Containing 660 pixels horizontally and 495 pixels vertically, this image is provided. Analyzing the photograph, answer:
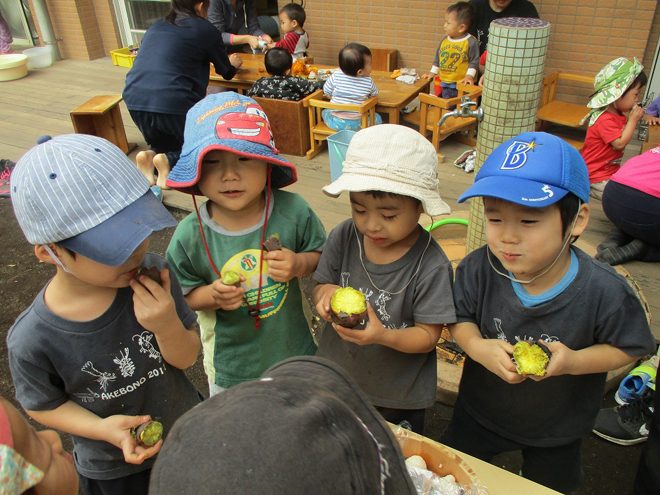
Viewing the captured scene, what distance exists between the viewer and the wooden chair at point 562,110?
17.4 feet

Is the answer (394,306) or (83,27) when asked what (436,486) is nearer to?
(394,306)

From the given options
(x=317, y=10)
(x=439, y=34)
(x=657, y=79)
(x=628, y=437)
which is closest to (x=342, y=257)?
(x=628, y=437)

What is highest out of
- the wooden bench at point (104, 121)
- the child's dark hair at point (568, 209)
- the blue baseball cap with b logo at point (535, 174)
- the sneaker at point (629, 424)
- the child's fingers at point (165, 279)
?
the blue baseball cap with b logo at point (535, 174)

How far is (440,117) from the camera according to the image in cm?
549

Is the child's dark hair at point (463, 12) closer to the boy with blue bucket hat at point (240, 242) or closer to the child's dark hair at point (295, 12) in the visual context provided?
the child's dark hair at point (295, 12)

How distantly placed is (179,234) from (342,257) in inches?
24.6

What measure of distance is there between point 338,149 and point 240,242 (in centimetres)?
276

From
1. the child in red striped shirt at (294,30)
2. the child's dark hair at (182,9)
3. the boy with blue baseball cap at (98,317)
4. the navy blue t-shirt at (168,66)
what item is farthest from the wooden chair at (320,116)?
the boy with blue baseball cap at (98,317)

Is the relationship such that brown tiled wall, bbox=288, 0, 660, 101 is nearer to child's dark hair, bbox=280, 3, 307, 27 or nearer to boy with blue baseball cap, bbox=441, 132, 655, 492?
child's dark hair, bbox=280, 3, 307, 27

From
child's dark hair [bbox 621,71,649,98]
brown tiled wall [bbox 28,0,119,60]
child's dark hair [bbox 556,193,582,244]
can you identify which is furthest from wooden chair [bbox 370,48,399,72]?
child's dark hair [bbox 556,193,582,244]

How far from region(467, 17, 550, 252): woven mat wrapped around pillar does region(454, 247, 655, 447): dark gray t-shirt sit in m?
1.09

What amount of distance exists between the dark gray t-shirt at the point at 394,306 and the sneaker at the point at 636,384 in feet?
4.59

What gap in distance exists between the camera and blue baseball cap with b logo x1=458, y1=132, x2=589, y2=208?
1.47 metres

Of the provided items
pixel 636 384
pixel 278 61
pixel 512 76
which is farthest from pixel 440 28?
pixel 636 384
